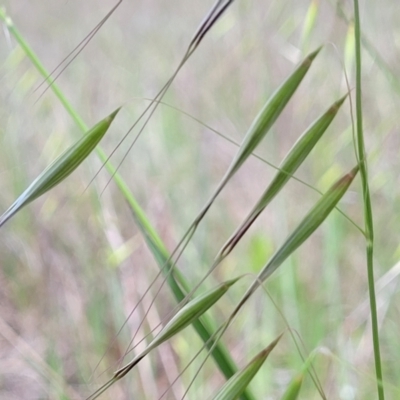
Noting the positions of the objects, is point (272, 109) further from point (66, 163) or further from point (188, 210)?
point (188, 210)

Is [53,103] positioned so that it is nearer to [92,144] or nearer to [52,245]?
[52,245]

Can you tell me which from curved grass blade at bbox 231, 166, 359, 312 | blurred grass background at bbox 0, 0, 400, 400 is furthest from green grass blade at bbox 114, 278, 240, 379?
blurred grass background at bbox 0, 0, 400, 400

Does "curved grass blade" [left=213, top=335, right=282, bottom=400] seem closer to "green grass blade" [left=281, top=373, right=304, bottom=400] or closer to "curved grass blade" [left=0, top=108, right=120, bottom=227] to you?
"green grass blade" [left=281, top=373, right=304, bottom=400]

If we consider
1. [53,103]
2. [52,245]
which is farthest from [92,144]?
[53,103]

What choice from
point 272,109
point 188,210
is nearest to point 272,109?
point 272,109

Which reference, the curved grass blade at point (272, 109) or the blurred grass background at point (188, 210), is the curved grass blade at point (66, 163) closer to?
the curved grass blade at point (272, 109)

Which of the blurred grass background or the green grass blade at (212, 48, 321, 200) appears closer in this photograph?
the green grass blade at (212, 48, 321, 200)
